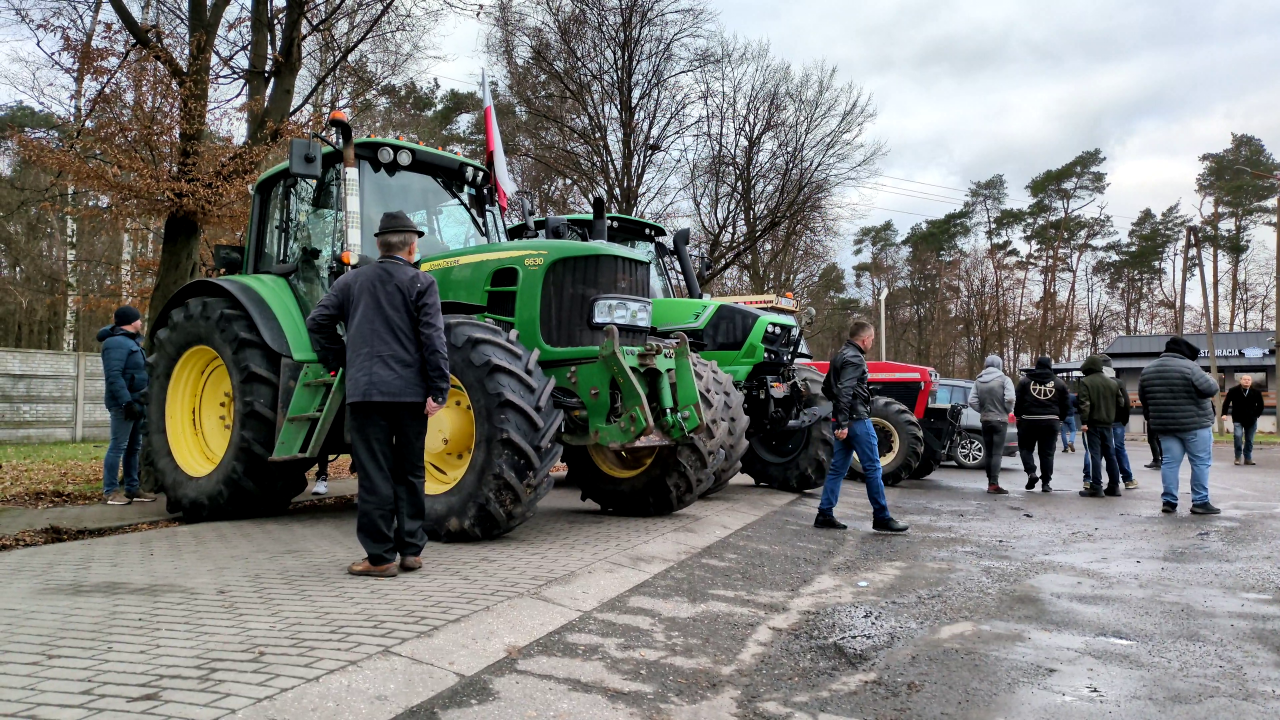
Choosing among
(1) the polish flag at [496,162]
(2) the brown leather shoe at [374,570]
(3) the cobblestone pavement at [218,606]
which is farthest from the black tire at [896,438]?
(2) the brown leather shoe at [374,570]

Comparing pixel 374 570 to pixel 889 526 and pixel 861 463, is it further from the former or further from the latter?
pixel 889 526

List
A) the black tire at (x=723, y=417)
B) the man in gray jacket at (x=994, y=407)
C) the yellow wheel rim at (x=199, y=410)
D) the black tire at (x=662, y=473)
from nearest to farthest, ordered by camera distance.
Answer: the black tire at (x=662, y=473) → the black tire at (x=723, y=417) → the yellow wheel rim at (x=199, y=410) → the man in gray jacket at (x=994, y=407)

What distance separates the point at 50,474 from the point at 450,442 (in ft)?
25.0

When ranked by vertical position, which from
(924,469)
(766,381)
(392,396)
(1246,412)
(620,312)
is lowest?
(924,469)

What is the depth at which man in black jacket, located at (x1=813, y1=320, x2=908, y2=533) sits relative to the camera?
23.6 ft

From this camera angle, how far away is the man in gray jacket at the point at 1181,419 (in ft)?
28.5

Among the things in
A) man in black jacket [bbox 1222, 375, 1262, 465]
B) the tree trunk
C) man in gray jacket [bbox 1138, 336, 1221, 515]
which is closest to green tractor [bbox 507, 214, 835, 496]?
man in gray jacket [bbox 1138, 336, 1221, 515]

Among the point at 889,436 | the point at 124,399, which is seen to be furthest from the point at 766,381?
the point at 124,399

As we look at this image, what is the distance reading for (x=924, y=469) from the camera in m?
13.0

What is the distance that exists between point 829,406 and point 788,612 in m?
5.61

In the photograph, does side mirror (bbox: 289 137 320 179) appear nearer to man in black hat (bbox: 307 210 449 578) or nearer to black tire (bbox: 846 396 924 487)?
man in black hat (bbox: 307 210 449 578)

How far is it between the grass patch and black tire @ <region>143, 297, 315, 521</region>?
5.49 feet

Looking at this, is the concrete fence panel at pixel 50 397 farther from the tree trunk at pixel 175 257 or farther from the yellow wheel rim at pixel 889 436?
the yellow wheel rim at pixel 889 436

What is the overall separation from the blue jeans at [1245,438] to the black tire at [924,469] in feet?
25.9
